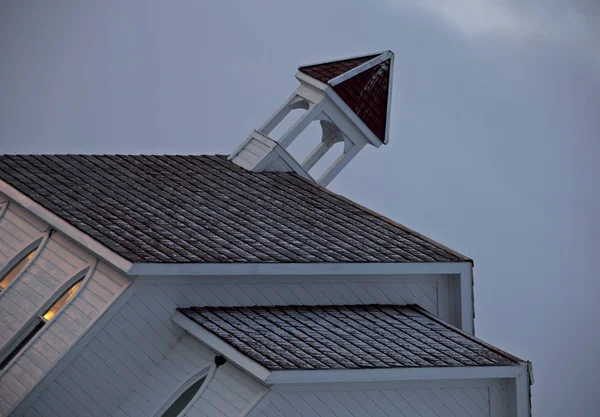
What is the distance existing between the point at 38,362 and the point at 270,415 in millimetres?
4872

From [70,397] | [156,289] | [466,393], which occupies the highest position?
[466,393]

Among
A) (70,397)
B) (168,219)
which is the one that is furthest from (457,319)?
(70,397)

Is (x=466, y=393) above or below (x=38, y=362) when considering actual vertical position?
above

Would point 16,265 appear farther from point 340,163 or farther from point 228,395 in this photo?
point 340,163

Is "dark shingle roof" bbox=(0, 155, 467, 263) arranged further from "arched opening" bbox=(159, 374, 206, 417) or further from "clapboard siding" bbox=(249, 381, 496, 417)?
"clapboard siding" bbox=(249, 381, 496, 417)

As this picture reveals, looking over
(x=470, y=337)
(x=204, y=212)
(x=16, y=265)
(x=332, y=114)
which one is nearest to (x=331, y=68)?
(x=332, y=114)

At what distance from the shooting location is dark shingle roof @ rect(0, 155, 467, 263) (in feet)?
99.3

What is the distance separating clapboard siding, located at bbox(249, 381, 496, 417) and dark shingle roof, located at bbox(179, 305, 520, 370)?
0.50 meters

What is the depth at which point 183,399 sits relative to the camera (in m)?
28.5

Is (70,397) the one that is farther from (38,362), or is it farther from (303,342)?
(303,342)

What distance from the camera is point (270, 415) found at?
2653 centimetres

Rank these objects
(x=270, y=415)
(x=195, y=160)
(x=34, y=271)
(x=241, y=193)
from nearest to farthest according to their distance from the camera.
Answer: (x=270, y=415) < (x=34, y=271) < (x=241, y=193) < (x=195, y=160)

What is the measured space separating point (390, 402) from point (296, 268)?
11.8ft

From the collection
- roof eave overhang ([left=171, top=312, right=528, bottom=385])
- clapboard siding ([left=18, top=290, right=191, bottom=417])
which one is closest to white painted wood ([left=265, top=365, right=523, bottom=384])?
roof eave overhang ([left=171, top=312, right=528, bottom=385])
